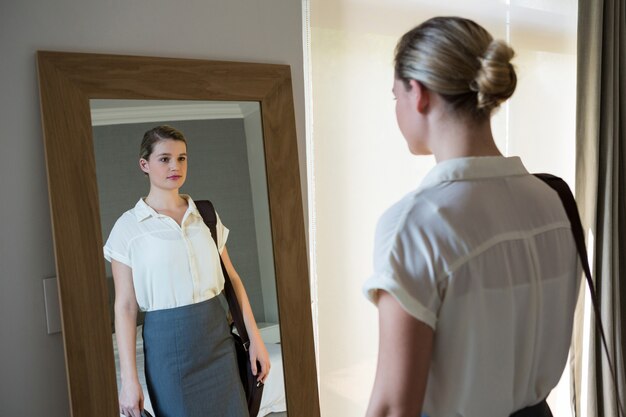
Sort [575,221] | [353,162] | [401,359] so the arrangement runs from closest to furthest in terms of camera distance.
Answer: [401,359]
[575,221]
[353,162]

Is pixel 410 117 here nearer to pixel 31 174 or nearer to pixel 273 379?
pixel 31 174

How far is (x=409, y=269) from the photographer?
1.09 m

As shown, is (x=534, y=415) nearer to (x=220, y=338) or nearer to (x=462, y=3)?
(x=220, y=338)

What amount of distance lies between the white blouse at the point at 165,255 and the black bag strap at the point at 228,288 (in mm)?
15

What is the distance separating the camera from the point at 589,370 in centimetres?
295

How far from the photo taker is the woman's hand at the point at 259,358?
1854 millimetres

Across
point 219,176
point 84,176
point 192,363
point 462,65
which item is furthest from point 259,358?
point 462,65

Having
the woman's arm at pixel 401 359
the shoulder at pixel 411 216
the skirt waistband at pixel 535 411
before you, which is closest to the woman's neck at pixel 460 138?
the shoulder at pixel 411 216

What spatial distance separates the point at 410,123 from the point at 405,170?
1279mm

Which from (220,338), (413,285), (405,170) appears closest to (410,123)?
(413,285)

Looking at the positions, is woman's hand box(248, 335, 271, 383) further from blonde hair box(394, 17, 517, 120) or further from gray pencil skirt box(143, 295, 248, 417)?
blonde hair box(394, 17, 517, 120)

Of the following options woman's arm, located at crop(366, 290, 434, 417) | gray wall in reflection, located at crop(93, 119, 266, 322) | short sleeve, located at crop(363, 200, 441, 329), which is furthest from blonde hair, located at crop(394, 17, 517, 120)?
gray wall in reflection, located at crop(93, 119, 266, 322)

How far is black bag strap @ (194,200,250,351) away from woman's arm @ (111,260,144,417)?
0.25m

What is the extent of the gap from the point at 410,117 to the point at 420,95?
5cm
